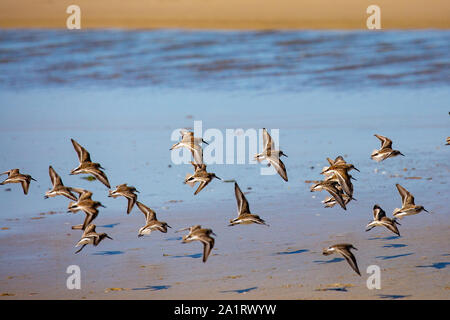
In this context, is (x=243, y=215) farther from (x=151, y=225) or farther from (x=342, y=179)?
(x=342, y=179)

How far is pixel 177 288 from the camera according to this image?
6.73m

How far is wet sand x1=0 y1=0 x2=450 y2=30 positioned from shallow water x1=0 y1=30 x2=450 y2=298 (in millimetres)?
1443

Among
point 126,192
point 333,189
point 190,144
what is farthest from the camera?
point 190,144

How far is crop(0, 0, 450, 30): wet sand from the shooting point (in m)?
24.7

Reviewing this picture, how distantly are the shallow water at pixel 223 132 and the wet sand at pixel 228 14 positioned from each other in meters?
1.44

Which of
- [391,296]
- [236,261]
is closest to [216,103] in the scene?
[236,261]

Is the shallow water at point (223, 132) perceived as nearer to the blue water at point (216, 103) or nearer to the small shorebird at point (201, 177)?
the blue water at point (216, 103)

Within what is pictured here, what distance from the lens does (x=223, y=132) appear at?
12.3m

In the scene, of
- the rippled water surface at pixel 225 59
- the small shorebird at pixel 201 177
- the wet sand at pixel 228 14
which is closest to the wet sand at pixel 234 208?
the small shorebird at pixel 201 177

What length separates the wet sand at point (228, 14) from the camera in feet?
81.1

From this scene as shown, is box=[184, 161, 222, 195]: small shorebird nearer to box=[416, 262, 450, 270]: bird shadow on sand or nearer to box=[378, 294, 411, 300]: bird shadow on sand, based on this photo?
box=[416, 262, 450, 270]: bird shadow on sand

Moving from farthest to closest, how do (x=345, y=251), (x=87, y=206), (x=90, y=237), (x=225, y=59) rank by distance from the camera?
(x=225, y=59), (x=87, y=206), (x=90, y=237), (x=345, y=251)

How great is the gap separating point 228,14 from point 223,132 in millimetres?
14505
